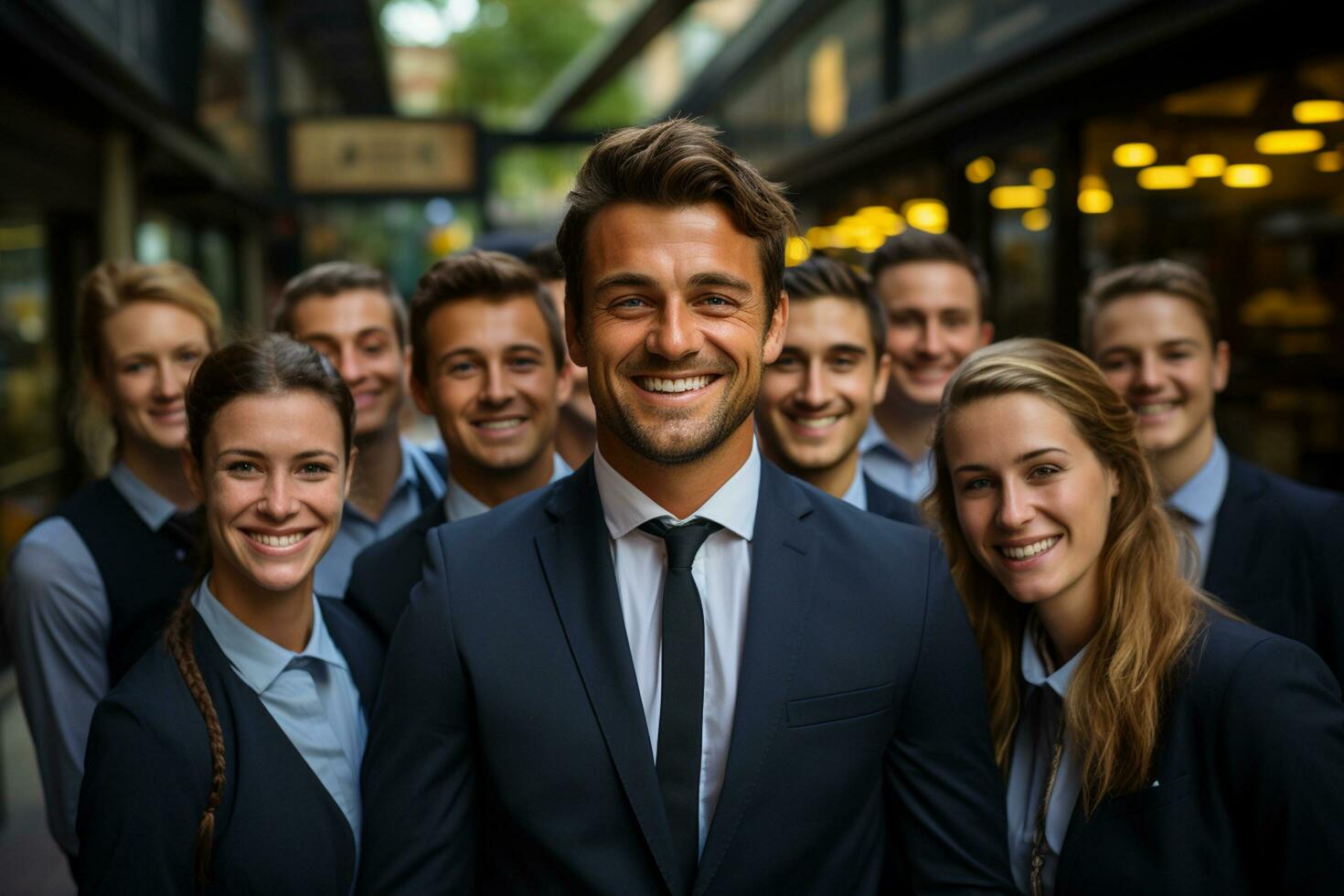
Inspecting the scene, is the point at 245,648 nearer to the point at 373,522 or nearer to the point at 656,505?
the point at 656,505

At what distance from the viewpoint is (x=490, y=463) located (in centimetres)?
314

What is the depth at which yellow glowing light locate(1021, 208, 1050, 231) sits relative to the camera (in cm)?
633

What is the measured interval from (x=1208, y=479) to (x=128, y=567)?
9.19 ft

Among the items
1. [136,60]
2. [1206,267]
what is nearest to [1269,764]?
[1206,267]

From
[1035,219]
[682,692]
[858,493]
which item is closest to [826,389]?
[858,493]

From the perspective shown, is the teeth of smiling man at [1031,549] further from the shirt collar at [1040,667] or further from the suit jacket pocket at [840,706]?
the suit jacket pocket at [840,706]

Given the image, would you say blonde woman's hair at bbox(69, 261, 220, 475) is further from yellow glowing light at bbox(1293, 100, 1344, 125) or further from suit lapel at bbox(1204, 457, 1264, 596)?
yellow glowing light at bbox(1293, 100, 1344, 125)

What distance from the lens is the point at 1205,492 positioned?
334cm

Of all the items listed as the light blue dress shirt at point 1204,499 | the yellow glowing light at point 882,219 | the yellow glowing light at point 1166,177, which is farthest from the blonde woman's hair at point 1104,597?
the yellow glowing light at point 882,219

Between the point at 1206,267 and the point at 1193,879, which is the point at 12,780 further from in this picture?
the point at 1206,267

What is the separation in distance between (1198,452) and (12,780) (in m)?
5.45

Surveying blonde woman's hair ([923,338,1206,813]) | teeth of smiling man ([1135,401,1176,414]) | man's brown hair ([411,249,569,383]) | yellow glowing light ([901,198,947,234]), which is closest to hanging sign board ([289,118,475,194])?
yellow glowing light ([901,198,947,234])

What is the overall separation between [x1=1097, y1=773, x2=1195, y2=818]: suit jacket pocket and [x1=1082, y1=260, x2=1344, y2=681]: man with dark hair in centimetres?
67

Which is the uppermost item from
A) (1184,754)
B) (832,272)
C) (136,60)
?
(136,60)
